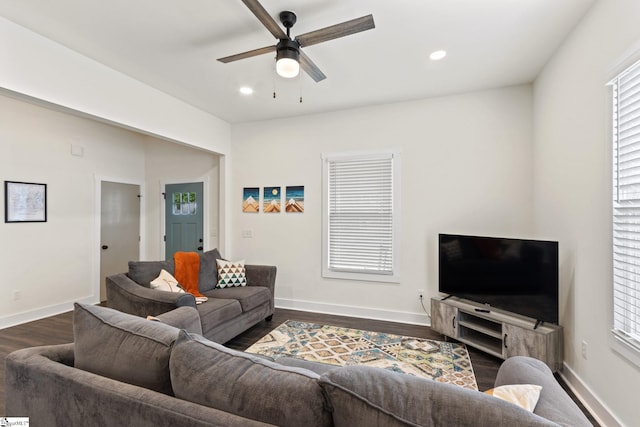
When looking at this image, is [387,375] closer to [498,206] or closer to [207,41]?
[207,41]

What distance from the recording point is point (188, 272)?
3342 millimetres

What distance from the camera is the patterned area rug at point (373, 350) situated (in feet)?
8.45

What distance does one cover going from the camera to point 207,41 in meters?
2.48

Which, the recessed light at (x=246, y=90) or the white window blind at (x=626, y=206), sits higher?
the recessed light at (x=246, y=90)

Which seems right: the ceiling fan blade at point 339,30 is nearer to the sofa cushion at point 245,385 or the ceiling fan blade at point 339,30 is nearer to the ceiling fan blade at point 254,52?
the ceiling fan blade at point 254,52

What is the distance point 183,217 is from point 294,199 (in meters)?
2.15

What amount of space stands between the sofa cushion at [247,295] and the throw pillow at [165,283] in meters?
0.40

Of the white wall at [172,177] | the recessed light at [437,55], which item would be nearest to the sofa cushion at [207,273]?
the white wall at [172,177]

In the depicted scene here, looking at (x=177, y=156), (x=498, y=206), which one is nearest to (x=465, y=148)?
(x=498, y=206)

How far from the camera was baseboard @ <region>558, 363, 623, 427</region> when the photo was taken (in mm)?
1857

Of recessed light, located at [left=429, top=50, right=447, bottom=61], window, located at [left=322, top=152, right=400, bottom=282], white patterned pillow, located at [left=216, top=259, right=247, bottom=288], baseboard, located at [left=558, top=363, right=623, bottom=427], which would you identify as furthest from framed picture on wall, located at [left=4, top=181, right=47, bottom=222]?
baseboard, located at [left=558, top=363, right=623, bottom=427]

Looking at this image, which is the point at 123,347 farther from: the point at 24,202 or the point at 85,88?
the point at 24,202

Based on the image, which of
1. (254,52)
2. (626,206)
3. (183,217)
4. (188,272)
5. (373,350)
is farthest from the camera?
(183,217)

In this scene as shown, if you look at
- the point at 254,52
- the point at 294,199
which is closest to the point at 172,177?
the point at 294,199
